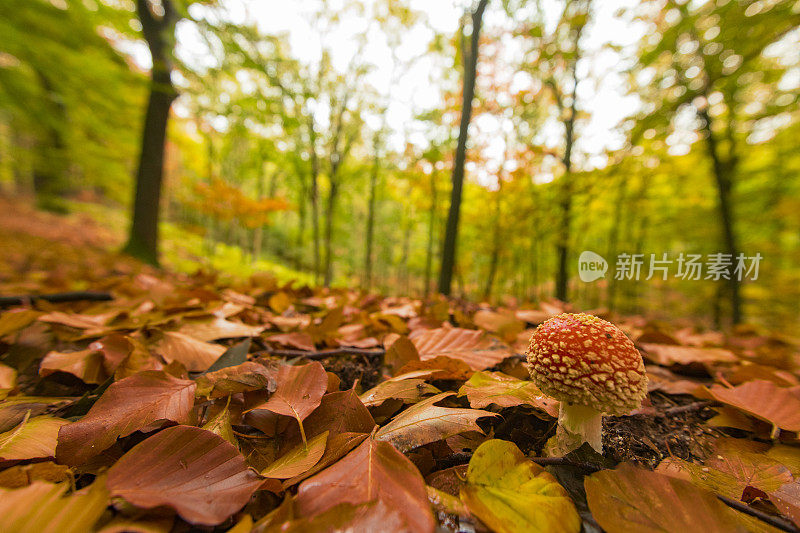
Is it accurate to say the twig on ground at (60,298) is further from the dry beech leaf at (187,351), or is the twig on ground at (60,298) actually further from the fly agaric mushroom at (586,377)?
the fly agaric mushroom at (586,377)

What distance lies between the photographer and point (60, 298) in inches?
53.7

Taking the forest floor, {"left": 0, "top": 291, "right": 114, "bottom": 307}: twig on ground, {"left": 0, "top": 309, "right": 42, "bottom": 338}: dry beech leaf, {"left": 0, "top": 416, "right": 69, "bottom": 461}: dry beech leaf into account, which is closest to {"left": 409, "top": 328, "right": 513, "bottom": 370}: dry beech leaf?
the forest floor

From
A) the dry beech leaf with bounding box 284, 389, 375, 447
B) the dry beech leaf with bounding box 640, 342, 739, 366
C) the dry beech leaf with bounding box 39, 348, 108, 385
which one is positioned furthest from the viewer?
the dry beech leaf with bounding box 640, 342, 739, 366

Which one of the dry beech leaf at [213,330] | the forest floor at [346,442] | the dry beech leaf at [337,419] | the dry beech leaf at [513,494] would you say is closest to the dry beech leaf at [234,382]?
the forest floor at [346,442]

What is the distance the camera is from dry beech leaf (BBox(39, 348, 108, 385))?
0.77 m

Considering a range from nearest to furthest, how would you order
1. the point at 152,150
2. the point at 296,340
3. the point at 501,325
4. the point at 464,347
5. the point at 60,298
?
the point at 464,347 → the point at 296,340 → the point at 501,325 → the point at 60,298 → the point at 152,150

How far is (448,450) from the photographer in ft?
1.92

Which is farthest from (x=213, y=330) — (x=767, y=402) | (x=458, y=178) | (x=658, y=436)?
(x=458, y=178)

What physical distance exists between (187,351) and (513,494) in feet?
2.92

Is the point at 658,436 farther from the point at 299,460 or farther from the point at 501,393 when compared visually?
the point at 299,460

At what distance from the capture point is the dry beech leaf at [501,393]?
2.10 ft

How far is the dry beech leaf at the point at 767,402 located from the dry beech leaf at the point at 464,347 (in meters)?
0.50

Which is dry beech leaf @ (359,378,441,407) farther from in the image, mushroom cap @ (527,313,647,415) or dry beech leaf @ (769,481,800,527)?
dry beech leaf @ (769,481,800,527)

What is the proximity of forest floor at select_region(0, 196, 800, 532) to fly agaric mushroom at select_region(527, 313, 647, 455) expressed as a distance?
60mm
